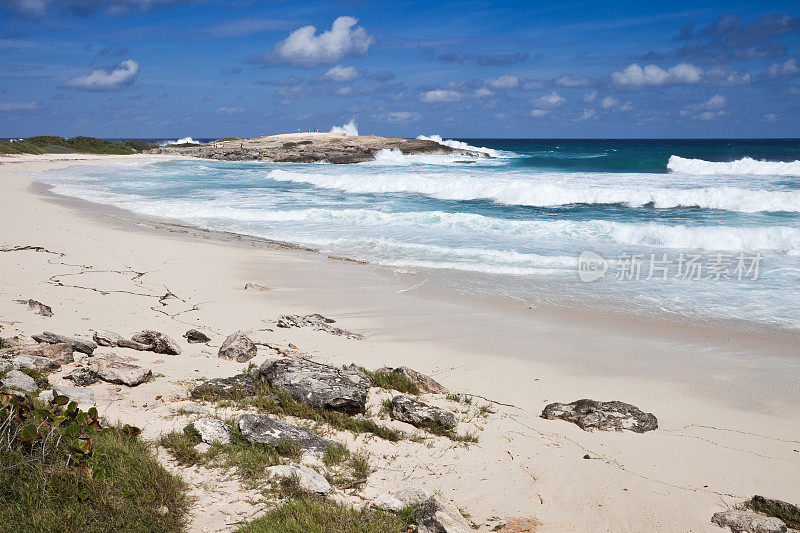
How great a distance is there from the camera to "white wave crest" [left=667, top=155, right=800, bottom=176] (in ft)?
117

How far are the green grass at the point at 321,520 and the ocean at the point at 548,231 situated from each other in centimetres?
604

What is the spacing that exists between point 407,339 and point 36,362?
12.7 ft

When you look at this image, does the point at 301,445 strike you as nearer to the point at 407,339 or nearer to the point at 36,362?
the point at 36,362

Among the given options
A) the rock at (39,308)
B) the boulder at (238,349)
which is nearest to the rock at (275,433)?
the boulder at (238,349)

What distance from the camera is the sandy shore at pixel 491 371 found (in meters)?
3.62

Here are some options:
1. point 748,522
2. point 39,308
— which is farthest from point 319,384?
point 39,308

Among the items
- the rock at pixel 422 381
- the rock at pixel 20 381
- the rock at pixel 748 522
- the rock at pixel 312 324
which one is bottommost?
the rock at pixel 748 522

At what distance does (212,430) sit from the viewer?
12.6 ft

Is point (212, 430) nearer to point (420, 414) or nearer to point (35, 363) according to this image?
point (420, 414)

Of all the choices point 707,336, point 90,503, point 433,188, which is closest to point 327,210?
point 433,188

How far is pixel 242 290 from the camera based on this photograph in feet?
28.4

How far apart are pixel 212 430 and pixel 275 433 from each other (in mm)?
433

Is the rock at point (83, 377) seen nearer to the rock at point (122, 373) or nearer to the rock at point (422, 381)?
the rock at point (122, 373)

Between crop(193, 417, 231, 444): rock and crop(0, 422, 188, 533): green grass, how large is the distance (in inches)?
22.6
